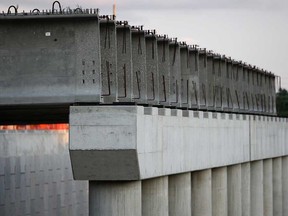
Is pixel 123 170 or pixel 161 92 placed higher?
pixel 161 92

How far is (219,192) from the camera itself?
178ft

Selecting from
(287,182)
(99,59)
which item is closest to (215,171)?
(99,59)

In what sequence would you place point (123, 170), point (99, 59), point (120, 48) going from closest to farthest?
point (123, 170)
point (99, 59)
point (120, 48)

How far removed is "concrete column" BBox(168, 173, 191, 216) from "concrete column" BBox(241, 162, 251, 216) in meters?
18.0

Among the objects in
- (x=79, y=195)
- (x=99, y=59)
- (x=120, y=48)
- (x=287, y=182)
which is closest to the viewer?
(x=99, y=59)

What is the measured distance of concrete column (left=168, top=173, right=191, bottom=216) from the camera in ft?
144

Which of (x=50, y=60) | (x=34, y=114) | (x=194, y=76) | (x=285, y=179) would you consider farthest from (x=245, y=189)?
(x=50, y=60)

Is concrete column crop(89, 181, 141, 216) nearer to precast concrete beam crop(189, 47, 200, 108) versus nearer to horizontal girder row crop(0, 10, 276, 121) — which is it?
horizontal girder row crop(0, 10, 276, 121)

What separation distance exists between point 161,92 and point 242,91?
24326 mm

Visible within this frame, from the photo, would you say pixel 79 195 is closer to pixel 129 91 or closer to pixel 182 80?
pixel 182 80

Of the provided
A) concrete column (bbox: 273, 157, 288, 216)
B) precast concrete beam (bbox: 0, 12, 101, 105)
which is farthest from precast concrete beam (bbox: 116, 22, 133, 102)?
concrete column (bbox: 273, 157, 288, 216)

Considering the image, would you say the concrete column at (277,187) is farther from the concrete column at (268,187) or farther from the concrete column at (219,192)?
the concrete column at (219,192)

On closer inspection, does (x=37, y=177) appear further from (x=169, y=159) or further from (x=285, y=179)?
(x=285, y=179)

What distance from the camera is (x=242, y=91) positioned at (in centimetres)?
7050
